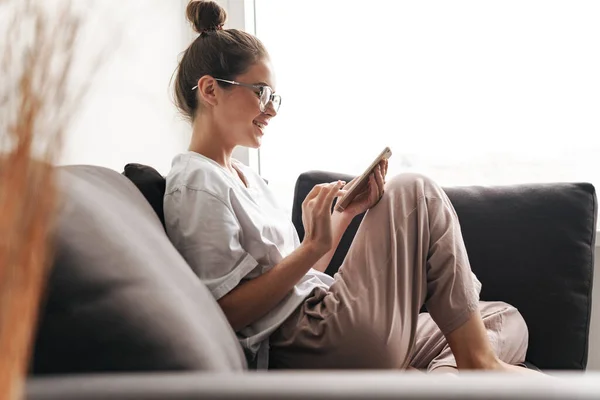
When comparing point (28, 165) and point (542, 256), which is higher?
point (28, 165)

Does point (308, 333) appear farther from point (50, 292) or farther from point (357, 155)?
point (357, 155)

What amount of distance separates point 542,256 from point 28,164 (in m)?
1.75

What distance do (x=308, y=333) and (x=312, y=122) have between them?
1506 millimetres

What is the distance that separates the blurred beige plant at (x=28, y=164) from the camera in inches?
17.9

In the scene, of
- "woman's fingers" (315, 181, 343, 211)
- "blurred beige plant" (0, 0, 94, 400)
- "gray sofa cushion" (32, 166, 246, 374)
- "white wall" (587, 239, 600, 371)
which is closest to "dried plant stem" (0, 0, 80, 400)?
"blurred beige plant" (0, 0, 94, 400)

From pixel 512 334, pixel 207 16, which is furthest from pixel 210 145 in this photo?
pixel 512 334

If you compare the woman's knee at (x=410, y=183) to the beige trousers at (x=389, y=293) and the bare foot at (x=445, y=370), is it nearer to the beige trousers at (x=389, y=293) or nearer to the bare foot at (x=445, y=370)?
the beige trousers at (x=389, y=293)

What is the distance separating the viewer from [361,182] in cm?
158

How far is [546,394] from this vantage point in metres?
0.46

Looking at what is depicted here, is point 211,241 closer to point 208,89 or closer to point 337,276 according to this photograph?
point 337,276

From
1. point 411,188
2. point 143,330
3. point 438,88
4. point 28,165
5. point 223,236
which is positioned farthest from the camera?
point 438,88

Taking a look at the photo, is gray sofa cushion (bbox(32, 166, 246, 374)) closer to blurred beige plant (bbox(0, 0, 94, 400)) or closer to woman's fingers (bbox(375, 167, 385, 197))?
blurred beige plant (bbox(0, 0, 94, 400))

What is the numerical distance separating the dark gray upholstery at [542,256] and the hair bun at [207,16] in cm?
76

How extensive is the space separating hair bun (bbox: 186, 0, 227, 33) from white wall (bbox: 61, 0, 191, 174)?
0.18m
